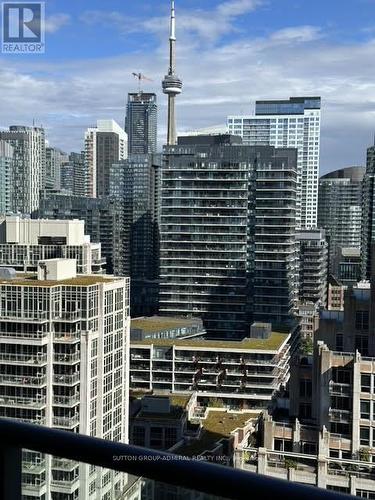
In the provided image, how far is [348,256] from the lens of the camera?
66.9 meters

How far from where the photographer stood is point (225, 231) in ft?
134

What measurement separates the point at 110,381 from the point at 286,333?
1706cm

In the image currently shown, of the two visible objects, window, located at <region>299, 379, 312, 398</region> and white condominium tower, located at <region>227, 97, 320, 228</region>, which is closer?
window, located at <region>299, 379, 312, 398</region>

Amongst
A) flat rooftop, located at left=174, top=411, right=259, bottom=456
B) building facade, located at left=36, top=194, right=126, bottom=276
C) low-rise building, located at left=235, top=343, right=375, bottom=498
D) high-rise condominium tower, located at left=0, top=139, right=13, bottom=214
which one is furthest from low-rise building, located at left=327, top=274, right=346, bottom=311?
low-rise building, located at left=235, top=343, right=375, bottom=498

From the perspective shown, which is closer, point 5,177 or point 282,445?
point 282,445

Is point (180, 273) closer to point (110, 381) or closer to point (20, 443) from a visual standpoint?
point (110, 381)

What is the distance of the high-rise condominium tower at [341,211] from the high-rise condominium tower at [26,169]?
1257 inches

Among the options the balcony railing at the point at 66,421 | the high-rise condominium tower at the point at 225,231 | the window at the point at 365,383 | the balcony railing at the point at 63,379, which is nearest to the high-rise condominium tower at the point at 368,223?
the high-rise condominium tower at the point at 225,231

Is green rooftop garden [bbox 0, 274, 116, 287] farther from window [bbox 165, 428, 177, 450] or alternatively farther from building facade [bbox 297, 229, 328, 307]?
building facade [bbox 297, 229, 328, 307]

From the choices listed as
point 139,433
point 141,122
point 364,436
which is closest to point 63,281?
point 139,433

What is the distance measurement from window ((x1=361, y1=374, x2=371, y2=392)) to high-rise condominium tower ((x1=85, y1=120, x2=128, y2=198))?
3109 inches

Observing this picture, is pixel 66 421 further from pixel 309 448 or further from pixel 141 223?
pixel 141 223

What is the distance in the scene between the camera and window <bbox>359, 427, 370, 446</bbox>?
1493 centimetres

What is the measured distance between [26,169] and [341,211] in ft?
116
